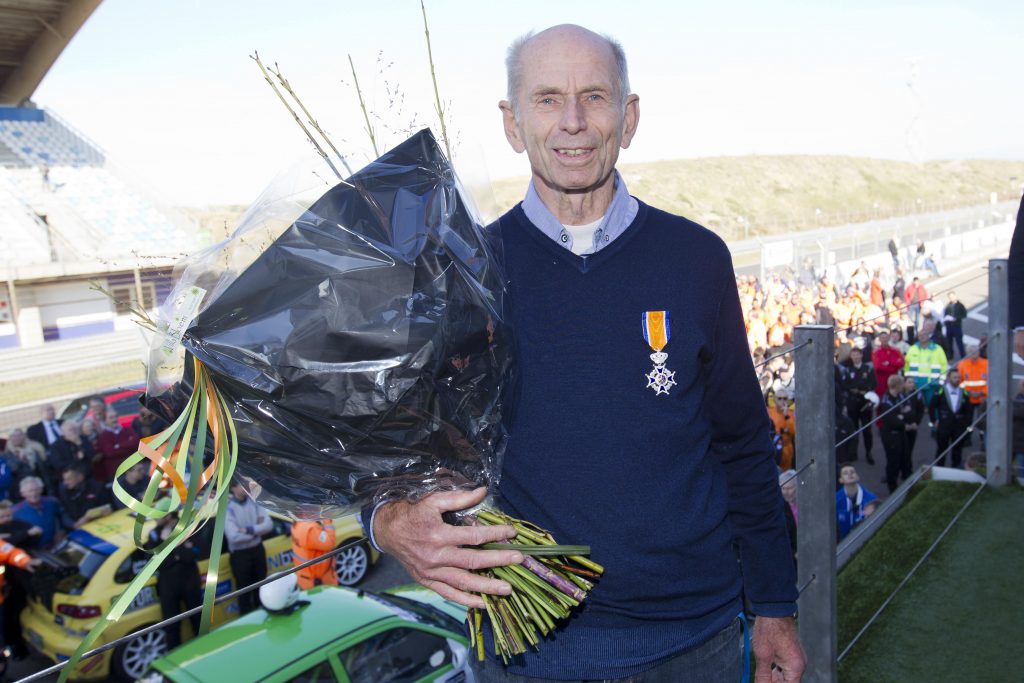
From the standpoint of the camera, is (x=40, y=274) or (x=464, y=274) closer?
(x=464, y=274)

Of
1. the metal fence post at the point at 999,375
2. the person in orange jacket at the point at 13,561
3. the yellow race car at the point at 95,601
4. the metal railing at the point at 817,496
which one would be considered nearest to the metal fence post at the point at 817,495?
the metal railing at the point at 817,496

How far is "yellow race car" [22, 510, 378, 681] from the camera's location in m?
6.36

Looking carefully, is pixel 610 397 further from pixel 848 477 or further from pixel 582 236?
pixel 848 477

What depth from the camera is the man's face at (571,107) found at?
1649mm

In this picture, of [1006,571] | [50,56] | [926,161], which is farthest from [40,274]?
[926,161]

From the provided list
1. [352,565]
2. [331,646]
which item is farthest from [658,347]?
[352,565]

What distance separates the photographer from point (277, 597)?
4.90 m

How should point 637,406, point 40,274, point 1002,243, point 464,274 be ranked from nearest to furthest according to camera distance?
point 464,274, point 637,406, point 40,274, point 1002,243

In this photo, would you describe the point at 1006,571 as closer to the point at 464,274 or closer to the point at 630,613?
the point at 630,613

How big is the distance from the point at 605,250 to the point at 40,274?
25.6 m

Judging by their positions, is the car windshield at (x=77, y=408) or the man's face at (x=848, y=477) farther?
the car windshield at (x=77, y=408)

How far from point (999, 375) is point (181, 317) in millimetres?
4542

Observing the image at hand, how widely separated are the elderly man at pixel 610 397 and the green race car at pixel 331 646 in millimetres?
3230

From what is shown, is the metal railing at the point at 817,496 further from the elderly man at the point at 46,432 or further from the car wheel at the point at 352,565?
the elderly man at the point at 46,432
